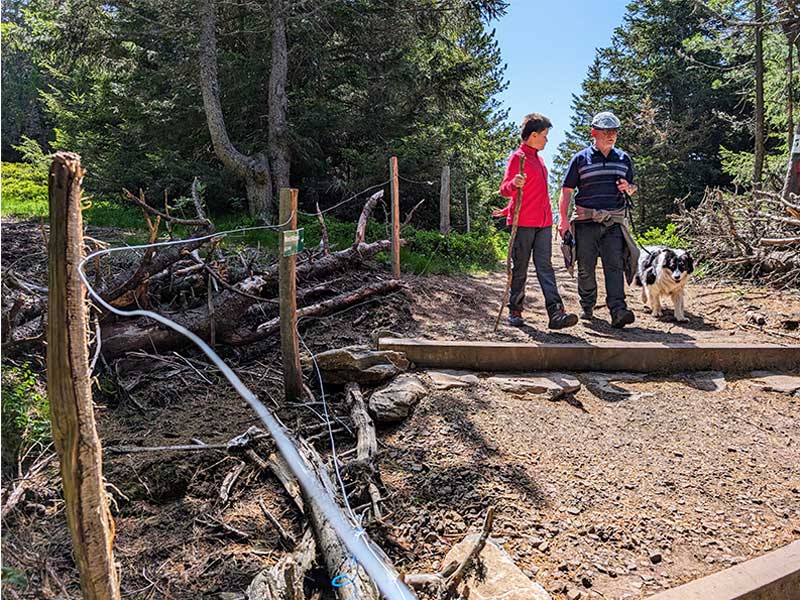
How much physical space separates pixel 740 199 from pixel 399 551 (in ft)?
33.2

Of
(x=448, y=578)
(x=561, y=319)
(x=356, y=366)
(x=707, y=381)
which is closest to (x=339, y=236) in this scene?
(x=561, y=319)

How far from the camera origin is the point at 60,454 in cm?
141

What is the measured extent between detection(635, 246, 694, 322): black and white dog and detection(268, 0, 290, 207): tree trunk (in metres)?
7.35

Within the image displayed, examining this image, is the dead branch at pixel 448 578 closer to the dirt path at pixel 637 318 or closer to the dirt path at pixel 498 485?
the dirt path at pixel 498 485

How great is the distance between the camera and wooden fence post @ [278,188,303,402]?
12.6ft

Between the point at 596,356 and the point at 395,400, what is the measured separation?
82.6 inches

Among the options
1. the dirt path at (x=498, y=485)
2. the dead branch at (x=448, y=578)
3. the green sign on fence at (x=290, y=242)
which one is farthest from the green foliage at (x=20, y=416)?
the dead branch at (x=448, y=578)

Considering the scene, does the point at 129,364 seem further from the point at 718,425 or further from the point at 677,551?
the point at 718,425

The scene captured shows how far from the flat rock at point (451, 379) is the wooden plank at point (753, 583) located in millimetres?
2230

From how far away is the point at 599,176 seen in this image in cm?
553

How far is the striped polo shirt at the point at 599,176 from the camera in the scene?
550 centimetres

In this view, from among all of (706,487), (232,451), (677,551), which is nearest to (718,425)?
(706,487)

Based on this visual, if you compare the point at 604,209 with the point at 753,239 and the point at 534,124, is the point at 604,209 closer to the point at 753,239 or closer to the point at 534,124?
the point at 534,124

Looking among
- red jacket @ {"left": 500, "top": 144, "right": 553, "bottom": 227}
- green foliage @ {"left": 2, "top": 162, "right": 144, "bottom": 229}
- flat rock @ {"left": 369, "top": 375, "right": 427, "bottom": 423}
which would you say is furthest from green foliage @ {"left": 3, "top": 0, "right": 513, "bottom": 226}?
flat rock @ {"left": 369, "top": 375, "right": 427, "bottom": 423}
